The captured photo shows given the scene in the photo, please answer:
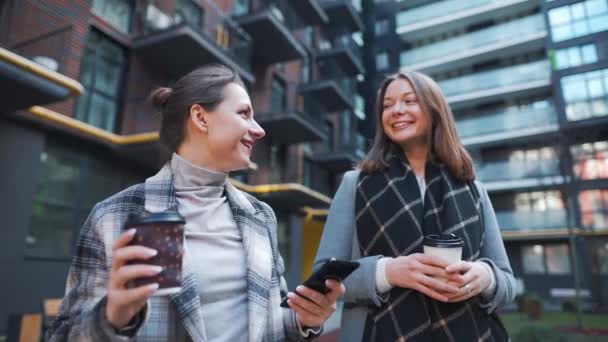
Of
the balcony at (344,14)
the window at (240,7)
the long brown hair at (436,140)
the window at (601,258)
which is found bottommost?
the window at (601,258)

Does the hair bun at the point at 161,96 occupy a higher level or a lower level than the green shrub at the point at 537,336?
higher

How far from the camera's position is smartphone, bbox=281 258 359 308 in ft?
3.37

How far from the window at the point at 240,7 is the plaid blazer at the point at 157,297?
13024mm

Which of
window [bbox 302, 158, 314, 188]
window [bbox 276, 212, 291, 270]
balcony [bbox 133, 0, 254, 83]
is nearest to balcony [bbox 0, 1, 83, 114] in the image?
balcony [bbox 133, 0, 254, 83]

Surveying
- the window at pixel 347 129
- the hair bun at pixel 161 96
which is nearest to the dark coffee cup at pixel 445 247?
the hair bun at pixel 161 96

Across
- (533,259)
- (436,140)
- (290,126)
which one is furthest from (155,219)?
(533,259)

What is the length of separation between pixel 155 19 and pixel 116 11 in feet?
2.77

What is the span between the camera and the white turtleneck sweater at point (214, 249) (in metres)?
1.24

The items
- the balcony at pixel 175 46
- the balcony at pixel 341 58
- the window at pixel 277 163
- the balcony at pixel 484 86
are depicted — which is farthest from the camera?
the balcony at pixel 341 58

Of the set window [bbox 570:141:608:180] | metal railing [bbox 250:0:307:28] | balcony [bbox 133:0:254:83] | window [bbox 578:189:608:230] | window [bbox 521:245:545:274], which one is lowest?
window [bbox 521:245:545:274]

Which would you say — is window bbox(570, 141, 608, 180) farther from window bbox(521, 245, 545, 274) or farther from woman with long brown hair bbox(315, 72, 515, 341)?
window bbox(521, 245, 545, 274)

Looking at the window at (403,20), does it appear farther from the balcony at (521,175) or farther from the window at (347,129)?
the window at (347,129)

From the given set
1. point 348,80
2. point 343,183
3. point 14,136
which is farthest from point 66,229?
point 348,80

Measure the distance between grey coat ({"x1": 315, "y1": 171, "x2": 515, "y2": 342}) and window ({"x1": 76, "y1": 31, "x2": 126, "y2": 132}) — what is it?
25.5 feet
